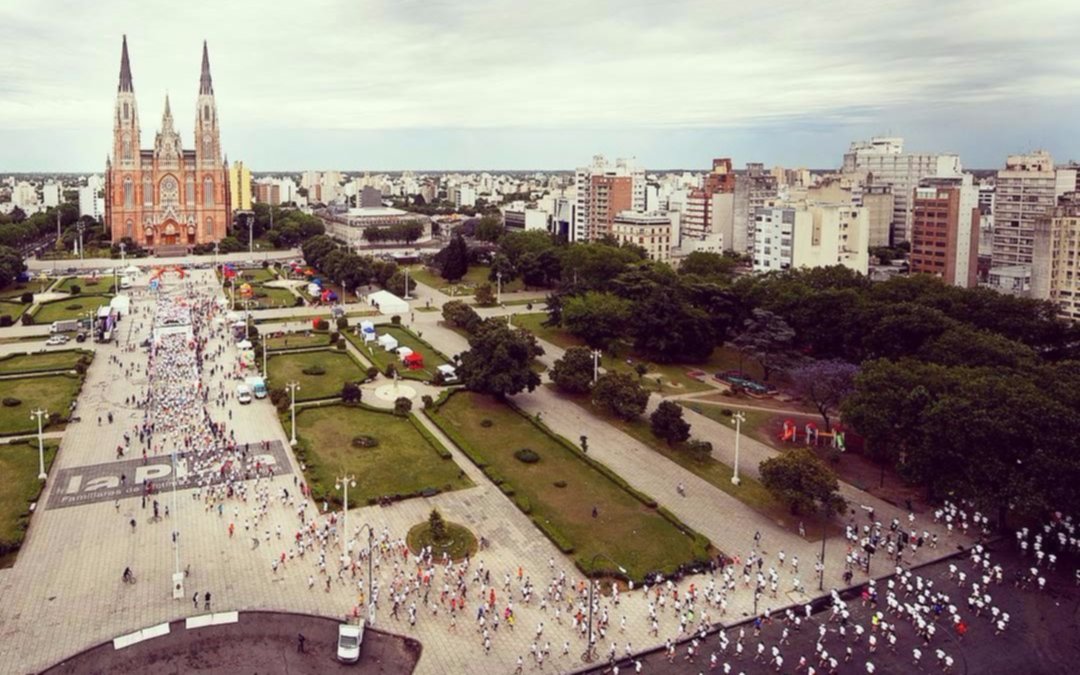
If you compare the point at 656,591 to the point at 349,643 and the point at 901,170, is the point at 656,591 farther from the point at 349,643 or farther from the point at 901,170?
the point at 901,170

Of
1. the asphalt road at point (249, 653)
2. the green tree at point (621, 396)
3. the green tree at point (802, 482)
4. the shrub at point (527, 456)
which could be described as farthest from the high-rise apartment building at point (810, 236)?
the asphalt road at point (249, 653)

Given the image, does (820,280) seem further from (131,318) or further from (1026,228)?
(131,318)

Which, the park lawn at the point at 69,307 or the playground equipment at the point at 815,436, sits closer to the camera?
the playground equipment at the point at 815,436

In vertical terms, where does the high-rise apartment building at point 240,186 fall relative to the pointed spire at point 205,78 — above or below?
below

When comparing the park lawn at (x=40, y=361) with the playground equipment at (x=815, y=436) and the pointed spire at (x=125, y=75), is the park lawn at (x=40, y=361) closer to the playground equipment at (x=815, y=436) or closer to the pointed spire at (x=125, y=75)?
the playground equipment at (x=815, y=436)

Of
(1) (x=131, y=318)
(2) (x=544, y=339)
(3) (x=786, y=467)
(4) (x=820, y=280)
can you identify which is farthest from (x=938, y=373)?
(1) (x=131, y=318)

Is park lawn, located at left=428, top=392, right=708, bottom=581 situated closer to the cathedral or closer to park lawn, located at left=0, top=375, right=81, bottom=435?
park lawn, located at left=0, top=375, right=81, bottom=435

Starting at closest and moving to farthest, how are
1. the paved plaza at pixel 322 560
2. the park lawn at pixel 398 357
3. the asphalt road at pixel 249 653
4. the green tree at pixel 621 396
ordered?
the asphalt road at pixel 249 653 → the paved plaza at pixel 322 560 → the green tree at pixel 621 396 → the park lawn at pixel 398 357
